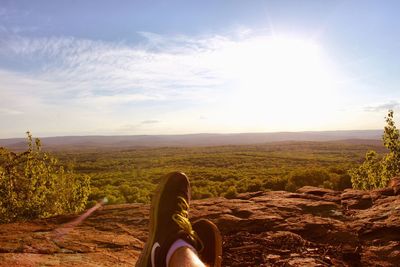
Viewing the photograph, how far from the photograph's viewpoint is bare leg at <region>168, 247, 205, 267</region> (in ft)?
7.09

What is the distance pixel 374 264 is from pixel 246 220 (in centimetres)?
153

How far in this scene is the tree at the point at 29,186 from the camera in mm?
7445

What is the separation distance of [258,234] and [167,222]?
1438mm

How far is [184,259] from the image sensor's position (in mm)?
2211

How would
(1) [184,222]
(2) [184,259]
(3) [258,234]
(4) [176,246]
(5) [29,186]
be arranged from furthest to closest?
(5) [29,186], (3) [258,234], (1) [184,222], (4) [176,246], (2) [184,259]

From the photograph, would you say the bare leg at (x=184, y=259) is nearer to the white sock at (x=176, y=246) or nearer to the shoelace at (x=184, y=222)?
the white sock at (x=176, y=246)

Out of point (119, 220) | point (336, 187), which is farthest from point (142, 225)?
point (336, 187)

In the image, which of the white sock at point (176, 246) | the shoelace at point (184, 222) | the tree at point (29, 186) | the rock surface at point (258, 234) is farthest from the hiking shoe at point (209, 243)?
the tree at point (29, 186)

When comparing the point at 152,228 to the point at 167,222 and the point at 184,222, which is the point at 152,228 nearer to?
the point at 167,222

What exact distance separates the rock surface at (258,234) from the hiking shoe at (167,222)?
0.65 m

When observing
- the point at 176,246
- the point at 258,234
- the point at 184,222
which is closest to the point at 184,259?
the point at 176,246

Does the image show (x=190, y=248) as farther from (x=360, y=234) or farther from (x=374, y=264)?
(x=360, y=234)

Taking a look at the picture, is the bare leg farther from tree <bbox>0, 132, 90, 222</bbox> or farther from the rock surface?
tree <bbox>0, 132, 90, 222</bbox>

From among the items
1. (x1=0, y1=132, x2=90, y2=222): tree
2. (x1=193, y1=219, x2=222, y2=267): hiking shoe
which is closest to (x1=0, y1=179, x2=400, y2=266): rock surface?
(x1=193, y1=219, x2=222, y2=267): hiking shoe
